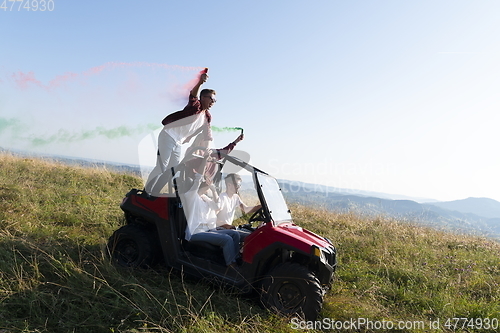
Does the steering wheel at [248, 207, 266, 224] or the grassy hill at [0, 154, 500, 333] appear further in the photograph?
the steering wheel at [248, 207, 266, 224]

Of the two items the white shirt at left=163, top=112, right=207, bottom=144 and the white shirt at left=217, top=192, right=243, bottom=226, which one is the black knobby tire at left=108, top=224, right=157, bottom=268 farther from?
the white shirt at left=163, top=112, right=207, bottom=144

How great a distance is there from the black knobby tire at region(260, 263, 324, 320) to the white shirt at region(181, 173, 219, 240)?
1.07 meters

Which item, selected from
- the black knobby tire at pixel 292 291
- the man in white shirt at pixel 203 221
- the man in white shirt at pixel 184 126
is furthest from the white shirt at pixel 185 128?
the black knobby tire at pixel 292 291

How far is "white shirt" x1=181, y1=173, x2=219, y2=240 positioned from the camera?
4348 millimetres

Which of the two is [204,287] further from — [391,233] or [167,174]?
[391,233]

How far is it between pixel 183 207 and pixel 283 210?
1.31 metres

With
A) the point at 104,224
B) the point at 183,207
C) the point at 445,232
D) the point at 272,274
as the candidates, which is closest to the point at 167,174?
the point at 183,207

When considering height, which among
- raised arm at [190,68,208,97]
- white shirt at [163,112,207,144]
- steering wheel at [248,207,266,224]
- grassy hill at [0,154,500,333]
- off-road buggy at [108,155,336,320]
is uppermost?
raised arm at [190,68,208,97]

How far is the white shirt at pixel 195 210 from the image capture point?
4348mm

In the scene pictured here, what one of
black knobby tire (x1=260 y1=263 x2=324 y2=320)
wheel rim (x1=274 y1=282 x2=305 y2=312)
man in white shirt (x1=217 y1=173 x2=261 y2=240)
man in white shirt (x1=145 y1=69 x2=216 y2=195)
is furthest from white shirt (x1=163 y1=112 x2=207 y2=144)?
wheel rim (x1=274 y1=282 x2=305 y2=312)

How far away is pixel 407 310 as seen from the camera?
4.27 m

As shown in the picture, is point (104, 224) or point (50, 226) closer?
point (50, 226)

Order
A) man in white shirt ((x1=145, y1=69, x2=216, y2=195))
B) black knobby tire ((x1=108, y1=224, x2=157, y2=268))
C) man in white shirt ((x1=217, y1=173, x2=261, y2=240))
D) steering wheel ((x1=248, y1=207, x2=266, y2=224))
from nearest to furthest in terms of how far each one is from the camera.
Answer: steering wheel ((x1=248, y1=207, x2=266, y2=224)), black knobby tire ((x1=108, y1=224, x2=157, y2=268)), man in white shirt ((x1=217, y1=173, x2=261, y2=240)), man in white shirt ((x1=145, y1=69, x2=216, y2=195))

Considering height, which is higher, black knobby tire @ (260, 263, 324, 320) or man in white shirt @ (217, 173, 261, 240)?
man in white shirt @ (217, 173, 261, 240)
